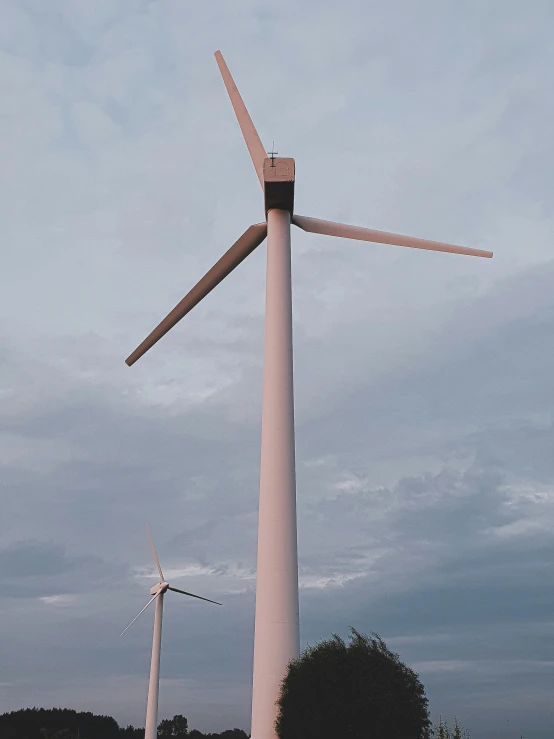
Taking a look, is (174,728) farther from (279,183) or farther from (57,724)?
(279,183)

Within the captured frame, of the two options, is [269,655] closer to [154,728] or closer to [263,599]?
[263,599]

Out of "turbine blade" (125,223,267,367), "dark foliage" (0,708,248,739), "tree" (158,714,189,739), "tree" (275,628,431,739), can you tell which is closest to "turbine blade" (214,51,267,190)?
"turbine blade" (125,223,267,367)

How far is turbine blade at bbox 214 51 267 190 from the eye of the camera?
4053 cm

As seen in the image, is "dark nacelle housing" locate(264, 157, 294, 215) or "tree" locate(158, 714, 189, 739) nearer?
"dark nacelle housing" locate(264, 157, 294, 215)

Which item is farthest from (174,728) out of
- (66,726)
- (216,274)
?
(216,274)

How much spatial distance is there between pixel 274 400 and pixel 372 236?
1206 centimetres

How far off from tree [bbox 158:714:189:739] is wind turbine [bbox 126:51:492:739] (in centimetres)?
17424

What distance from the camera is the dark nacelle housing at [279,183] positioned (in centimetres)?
3697

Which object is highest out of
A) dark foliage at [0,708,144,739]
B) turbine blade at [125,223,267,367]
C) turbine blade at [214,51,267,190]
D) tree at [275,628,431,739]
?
turbine blade at [214,51,267,190]

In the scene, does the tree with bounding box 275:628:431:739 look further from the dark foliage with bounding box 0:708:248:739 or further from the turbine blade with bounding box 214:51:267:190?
the dark foliage with bounding box 0:708:248:739

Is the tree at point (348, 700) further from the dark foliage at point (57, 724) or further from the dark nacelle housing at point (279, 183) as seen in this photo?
the dark foliage at point (57, 724)

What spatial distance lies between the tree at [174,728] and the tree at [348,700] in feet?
581

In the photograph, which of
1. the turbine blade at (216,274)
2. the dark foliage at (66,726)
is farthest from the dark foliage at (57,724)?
the turbine blade at (216,274)

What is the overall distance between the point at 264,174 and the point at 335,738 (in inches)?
→ 983
